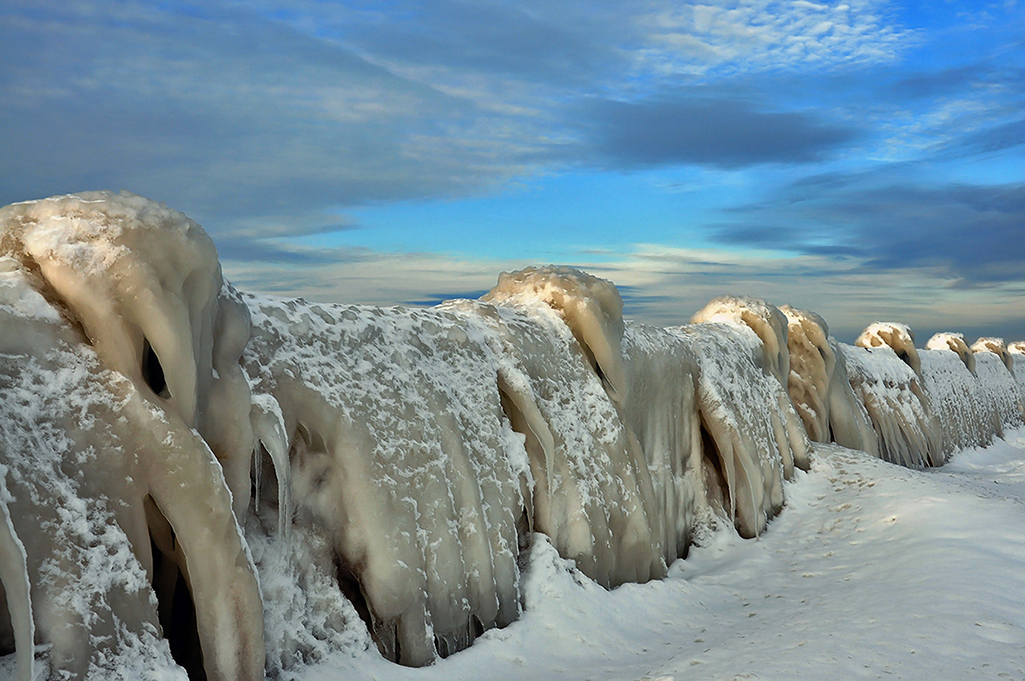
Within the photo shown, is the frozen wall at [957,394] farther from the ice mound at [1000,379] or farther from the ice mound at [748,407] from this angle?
the ice mound at [748,407]

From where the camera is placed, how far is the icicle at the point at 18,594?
2758 millimetres

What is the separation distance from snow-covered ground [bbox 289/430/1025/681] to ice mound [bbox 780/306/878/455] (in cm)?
377

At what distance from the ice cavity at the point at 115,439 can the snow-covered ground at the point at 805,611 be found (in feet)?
2.78

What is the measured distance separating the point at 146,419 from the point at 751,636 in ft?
13.0

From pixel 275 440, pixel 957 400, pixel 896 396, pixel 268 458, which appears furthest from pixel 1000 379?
pixel 275 440

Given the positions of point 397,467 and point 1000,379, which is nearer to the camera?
point 397,467

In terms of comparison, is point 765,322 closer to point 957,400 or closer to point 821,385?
point 821,385

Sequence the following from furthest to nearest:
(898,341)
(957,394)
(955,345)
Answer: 1. (955,345)
2. (957,394)
3. (898,341)

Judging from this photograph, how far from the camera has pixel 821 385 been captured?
12.0 m

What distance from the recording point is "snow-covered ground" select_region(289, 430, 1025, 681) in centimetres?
442

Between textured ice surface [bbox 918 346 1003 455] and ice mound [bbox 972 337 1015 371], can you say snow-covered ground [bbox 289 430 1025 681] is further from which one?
ice mound [bbox 972 337 1015 371]

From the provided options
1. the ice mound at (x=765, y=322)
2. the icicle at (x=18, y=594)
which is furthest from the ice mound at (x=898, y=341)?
the icicle at (x=18, y=594)

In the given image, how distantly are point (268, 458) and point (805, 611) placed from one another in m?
3.93

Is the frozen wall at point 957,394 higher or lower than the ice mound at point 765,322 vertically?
lower
